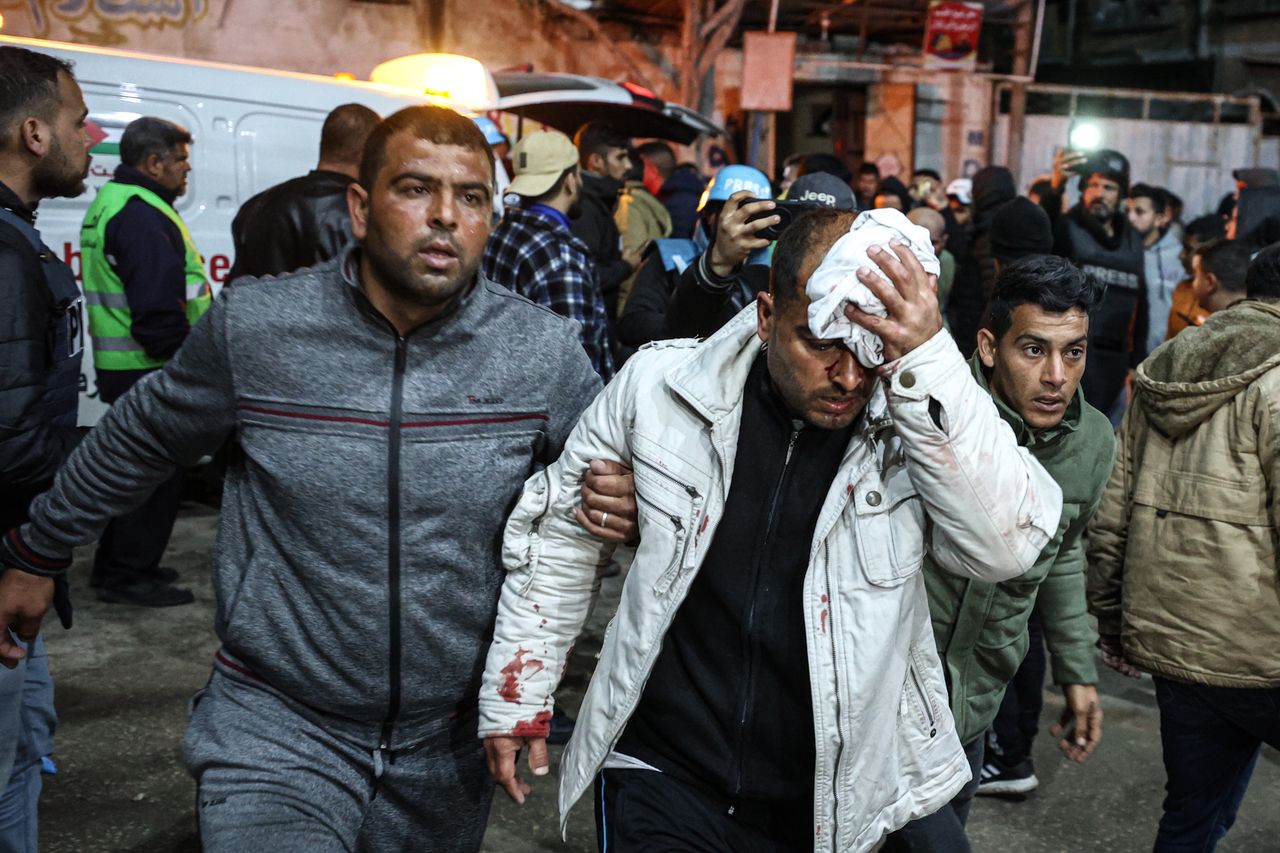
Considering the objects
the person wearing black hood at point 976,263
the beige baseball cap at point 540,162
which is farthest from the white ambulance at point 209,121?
the person wearing black hood at point 976,263

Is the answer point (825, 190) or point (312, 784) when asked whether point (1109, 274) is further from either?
point (312, 784)

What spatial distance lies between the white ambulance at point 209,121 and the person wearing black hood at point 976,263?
3.87 m

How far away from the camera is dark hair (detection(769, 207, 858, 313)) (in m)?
2.22

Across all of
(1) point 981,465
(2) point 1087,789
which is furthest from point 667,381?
(2) point 1087,789

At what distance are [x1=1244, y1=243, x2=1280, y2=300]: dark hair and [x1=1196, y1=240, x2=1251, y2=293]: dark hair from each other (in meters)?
1.52

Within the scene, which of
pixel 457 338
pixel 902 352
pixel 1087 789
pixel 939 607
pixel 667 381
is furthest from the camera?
pixel 1087 789

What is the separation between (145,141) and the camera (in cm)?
587

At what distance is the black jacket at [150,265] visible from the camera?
5.80 meters

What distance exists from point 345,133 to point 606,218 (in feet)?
6.79

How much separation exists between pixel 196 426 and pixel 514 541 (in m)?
0.68

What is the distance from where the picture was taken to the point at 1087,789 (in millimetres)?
4758

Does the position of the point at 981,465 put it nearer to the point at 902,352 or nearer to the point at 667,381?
the point at 902,352

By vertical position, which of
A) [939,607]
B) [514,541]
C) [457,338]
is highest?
[457,338]

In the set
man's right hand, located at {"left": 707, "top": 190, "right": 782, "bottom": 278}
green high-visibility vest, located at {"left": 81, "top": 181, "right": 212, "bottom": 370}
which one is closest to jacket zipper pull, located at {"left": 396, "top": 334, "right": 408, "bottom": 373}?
man's right hand, located at {"left": 707, "top": 190, "right": 782, "bottom": 278}
